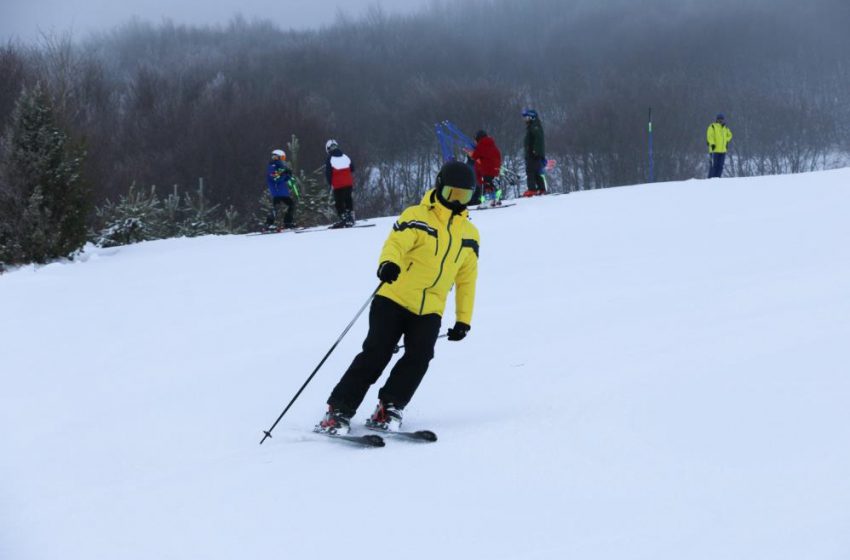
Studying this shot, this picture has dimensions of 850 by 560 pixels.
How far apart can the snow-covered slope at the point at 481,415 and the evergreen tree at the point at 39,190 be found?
1882mm

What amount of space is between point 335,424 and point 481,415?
0.95 metres

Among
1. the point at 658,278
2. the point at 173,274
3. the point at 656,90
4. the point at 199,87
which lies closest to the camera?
the point at 658,278

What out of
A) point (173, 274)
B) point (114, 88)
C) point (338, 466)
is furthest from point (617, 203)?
point (114, 88)

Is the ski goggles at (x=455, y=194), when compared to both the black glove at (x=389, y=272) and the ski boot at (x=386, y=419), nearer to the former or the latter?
the black glove at (x=389, y=272)

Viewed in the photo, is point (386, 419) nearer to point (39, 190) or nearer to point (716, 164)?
point (39, 190)

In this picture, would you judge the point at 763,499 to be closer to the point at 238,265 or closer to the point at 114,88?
the point at 238,265

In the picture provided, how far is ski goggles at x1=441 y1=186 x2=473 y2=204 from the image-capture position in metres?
4.95

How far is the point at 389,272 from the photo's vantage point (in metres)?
4.71

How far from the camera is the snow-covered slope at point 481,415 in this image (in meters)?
3.48

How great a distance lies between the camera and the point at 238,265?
12.5 m

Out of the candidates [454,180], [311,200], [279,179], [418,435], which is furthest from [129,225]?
[418,435]

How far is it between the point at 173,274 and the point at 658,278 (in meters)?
6.49

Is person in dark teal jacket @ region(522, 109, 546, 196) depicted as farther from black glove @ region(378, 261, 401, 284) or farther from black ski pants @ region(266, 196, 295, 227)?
black glove @ region(378, 261, 401, 284)

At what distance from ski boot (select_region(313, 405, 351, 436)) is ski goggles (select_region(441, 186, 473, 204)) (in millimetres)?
1377
